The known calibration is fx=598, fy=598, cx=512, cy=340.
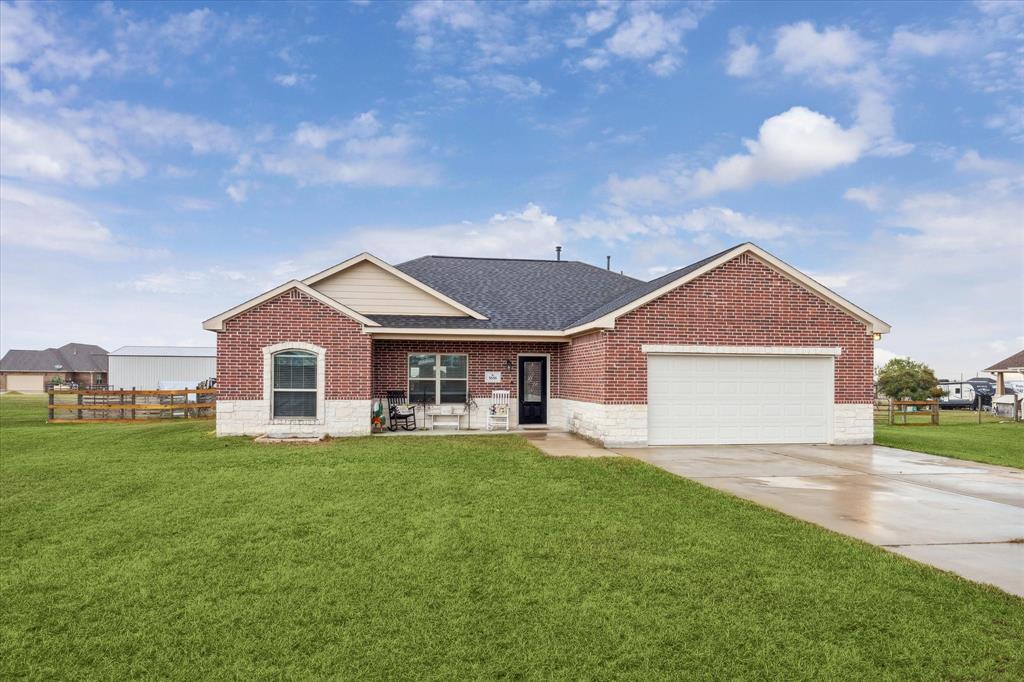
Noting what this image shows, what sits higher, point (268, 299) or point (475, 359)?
point (268, 299)

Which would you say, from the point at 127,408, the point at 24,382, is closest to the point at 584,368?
the point at 127,408

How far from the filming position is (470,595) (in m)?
5.00

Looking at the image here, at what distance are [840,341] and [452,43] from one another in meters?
13.6

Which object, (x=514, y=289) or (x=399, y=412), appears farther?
(x=514, y=289)

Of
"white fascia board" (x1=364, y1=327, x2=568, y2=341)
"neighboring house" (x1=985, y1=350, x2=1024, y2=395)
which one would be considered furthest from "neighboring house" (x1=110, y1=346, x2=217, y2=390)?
"neighboring house" (x1=985, y1=350, x2=1024, y2=395)

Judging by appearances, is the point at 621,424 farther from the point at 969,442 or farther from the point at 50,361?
the point at 50,361

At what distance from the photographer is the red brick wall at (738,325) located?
14.5 metres

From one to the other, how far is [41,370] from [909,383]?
3909 inches

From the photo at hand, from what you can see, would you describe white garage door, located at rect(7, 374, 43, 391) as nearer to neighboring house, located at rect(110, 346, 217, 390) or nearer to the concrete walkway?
neighboring house, located at rect(110, 346, 217, 390)

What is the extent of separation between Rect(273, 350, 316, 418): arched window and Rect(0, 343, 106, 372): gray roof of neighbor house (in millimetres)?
75910

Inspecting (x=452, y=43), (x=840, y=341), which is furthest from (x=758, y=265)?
(x=452, y=43)

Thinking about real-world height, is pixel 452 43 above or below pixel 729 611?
above

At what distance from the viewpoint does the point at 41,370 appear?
8038cm

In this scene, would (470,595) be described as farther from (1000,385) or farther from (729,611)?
(1000,385)
